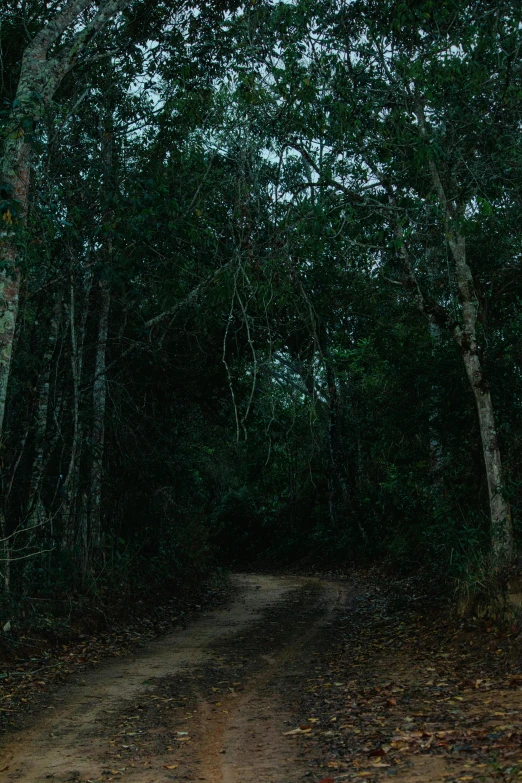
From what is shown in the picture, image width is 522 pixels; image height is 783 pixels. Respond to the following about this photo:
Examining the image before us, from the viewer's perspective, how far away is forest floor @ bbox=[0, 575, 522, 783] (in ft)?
18.7

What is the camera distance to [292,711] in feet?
24.6

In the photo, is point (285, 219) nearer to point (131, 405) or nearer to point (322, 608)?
point (131, 405)

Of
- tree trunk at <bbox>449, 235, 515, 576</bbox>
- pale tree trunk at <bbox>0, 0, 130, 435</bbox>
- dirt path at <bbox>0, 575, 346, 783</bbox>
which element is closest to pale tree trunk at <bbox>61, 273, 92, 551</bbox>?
dirt path at <bbox>0, 575, 346, 783</bbox>

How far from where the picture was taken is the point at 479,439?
42.2ft

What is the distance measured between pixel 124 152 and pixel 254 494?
21787mm

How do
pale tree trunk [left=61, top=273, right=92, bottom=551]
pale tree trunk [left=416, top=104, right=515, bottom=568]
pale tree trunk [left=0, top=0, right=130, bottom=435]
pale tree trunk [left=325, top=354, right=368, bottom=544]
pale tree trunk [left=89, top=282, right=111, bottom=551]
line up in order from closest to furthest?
pale tree trunk [left=0, top=0, right=130, bottom=435] → pale tree trunk [left=416, top=104, right=515, bottom=568] → pale tree trunk [left=61, top=273, right=92, bottom=551] → pale tree trunk [left=89, top=282, right=111, bottom=551] → pale tree trunk [left=325, top=354, right=368, bottom=544]

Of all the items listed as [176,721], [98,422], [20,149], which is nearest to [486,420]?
Result: [176,721]

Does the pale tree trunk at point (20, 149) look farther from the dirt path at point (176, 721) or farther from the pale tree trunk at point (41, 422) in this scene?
the dirt path at point (176, 721)

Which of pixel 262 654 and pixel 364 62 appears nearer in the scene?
pixel 262 654

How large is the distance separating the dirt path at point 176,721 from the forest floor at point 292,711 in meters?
0.02

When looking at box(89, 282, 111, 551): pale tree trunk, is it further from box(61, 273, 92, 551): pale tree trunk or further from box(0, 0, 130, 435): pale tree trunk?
box(0, 0, 130, 435): pale tree trunk

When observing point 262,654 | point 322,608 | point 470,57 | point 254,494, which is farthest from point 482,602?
point 254,494

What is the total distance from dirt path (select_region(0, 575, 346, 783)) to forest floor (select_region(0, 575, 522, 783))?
0.7 inches

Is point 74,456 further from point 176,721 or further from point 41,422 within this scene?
point 176,721
